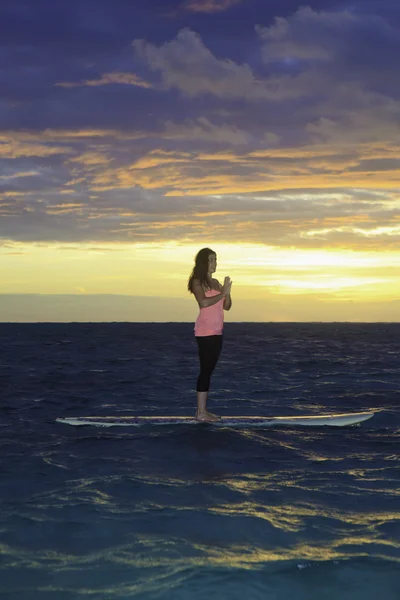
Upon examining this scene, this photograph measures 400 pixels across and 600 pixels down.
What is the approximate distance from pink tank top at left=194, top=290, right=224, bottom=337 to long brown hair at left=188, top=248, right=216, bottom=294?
0.21 m

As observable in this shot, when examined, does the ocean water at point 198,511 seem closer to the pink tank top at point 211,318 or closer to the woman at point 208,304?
the woman at point 208,304

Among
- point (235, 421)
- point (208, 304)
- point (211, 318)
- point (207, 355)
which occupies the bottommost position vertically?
point (235, 421)

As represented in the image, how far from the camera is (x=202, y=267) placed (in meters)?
11.3

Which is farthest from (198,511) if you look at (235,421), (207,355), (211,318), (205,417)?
(235,421)

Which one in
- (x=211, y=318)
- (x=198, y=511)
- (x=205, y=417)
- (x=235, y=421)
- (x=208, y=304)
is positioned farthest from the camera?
(x=235, y=421)

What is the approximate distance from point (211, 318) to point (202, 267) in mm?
902

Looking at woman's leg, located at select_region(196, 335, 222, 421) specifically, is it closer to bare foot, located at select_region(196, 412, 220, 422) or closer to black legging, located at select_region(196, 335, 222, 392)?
black legging, located at select_region(196, 335, 222, 392)

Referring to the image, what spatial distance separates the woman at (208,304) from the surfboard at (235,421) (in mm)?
1137

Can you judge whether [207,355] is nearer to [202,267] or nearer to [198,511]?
[202,267]

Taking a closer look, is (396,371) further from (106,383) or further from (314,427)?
(314,427)

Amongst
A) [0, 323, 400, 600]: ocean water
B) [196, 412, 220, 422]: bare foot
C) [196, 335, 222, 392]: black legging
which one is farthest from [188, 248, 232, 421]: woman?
[0, 323, 400, 600]: ocean water

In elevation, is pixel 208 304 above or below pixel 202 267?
below

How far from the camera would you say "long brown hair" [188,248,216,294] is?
11.3 metres

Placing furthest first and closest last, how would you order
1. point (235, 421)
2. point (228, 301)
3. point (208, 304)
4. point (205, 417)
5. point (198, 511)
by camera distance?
point (235, 421), point (205, 417), point (228, 301), point (208, 304), point (198, 511)
